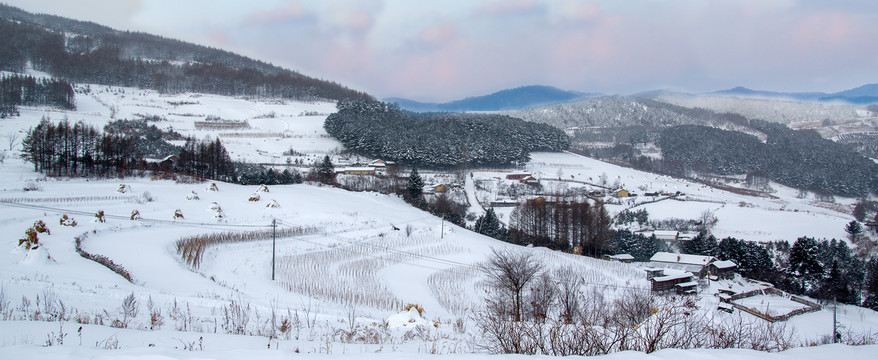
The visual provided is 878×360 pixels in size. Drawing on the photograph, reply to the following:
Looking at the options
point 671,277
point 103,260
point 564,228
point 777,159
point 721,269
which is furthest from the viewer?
point 777,159

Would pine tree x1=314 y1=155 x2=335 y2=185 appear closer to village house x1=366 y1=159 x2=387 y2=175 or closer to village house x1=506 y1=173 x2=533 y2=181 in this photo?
village house x1=366 y1=159 x2=387 y2=175

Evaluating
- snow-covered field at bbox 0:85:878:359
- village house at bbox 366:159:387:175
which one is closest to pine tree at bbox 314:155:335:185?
snow-covered field at bbox 0:85:878:359

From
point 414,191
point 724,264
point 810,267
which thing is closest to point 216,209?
point 414,191

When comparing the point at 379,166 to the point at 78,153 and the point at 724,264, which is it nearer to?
the point at 78,153

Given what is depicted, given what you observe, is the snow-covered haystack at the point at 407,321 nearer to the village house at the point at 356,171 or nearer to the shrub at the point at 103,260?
the shrub at the point at 103,260

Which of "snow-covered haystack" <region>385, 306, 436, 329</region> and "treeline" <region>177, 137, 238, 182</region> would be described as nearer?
"snow-covered haystack" <region>385, 306, 436, 329</region>

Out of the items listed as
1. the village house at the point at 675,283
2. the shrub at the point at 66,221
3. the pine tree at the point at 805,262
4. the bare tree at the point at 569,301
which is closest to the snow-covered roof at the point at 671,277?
the village house at the point at 675,283
